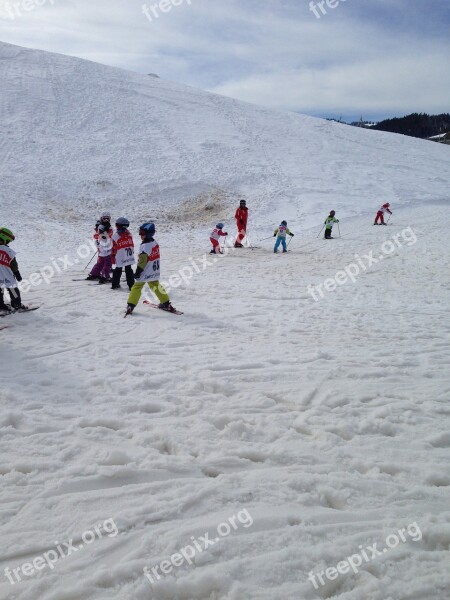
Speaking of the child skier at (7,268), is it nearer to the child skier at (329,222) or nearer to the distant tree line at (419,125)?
the child skier at (329,222)

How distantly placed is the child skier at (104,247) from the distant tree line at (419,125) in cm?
8598

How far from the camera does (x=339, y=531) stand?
9.33 feet

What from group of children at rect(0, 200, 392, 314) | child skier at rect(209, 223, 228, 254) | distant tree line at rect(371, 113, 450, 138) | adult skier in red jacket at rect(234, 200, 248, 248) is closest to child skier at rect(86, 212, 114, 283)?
group of children at rect(0, 200, 392, 314)

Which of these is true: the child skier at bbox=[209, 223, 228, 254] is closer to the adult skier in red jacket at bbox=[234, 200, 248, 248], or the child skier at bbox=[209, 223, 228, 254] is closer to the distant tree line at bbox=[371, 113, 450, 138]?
the adult skier in red jacket at bbox=[234, 200, 248, 248]

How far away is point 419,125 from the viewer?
81812 millimetres

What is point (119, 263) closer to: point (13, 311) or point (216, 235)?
point (13, 311)

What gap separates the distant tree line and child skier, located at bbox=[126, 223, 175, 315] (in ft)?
287

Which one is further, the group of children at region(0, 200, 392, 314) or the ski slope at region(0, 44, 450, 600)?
the group of children at region(0, 200, 392, 314)

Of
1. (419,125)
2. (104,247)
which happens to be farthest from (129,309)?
(419,125)

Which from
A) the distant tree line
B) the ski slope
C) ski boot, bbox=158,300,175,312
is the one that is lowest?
the ski slope

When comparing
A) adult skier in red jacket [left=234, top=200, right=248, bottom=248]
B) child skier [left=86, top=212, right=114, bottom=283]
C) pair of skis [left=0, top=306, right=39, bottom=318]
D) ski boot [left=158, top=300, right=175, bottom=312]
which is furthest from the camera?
adult skier in red jacket [left=234, top=200, right=248, bottom=248]

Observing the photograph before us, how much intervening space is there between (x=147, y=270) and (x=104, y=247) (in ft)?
9.75

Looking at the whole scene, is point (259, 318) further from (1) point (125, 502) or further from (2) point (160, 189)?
(2) point (160, 189)

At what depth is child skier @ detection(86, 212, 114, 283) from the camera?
10.1 meters
